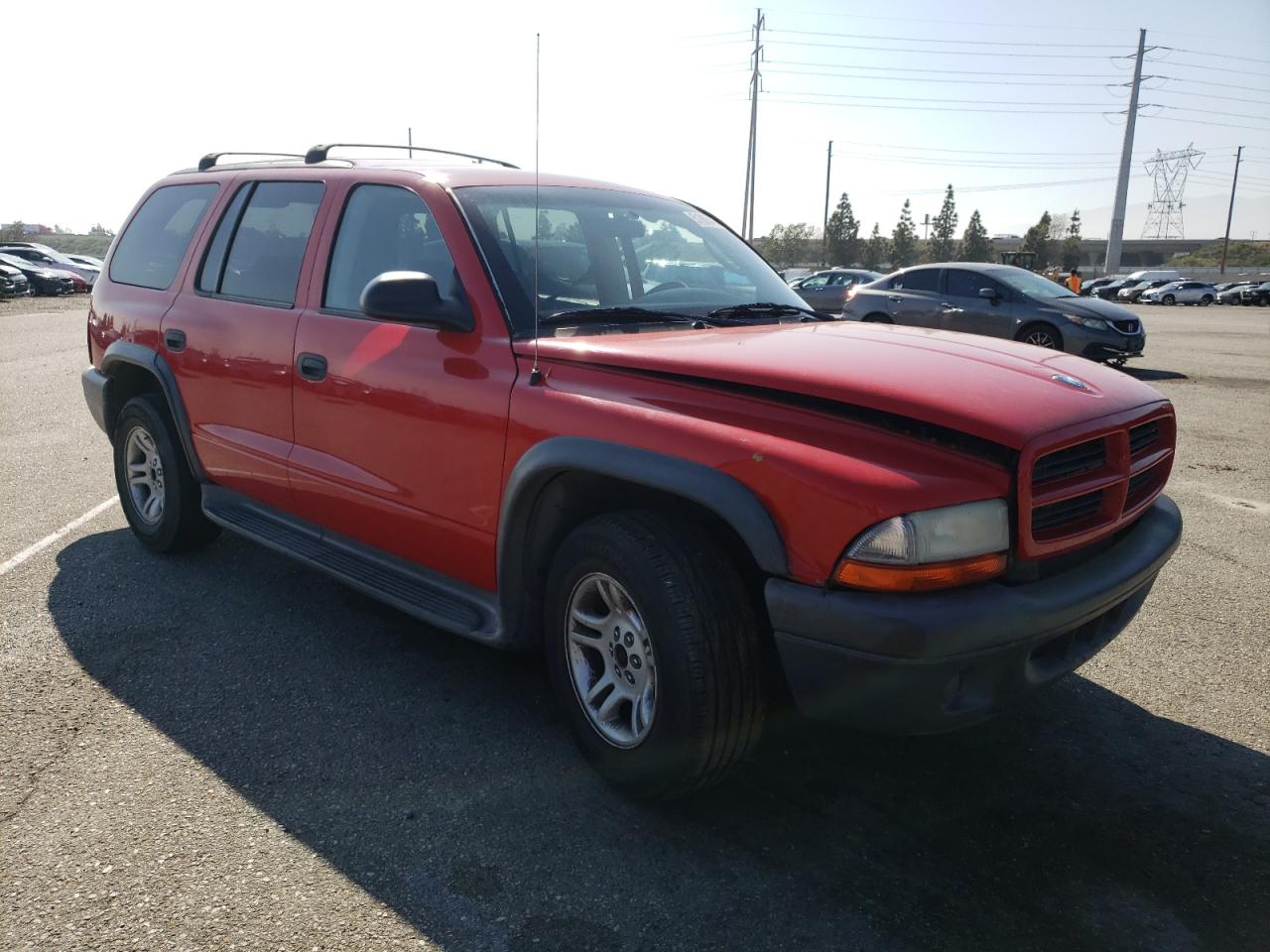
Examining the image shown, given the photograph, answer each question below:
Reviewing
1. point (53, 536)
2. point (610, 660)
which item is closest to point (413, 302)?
point (610, 660)

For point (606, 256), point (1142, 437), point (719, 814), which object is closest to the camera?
point (719, 814)

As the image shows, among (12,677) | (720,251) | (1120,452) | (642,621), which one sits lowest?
(12,677)

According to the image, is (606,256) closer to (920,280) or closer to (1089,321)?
(1089,321)

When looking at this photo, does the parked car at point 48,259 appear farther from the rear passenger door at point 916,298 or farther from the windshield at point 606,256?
the windshield at point 606,256

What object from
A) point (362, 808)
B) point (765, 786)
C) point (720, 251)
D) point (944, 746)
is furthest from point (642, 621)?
point (720, 251)

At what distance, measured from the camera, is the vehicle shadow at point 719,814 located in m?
2.34

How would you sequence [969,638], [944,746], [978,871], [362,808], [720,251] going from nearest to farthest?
[969,638] → [978,871] → [362,808] → [944,746] → [720,251]

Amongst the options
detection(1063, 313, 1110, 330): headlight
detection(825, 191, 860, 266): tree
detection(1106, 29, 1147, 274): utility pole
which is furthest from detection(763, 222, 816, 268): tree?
detection(1063, 313, 1110, 330): headlight

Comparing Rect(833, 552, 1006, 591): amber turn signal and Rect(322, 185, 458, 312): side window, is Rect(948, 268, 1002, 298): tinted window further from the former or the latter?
Rect(833, 552, 1006, 591): amber turn signal

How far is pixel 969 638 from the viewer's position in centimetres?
223

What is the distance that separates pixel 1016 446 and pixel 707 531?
82 centimetres

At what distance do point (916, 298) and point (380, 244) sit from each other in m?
12.0

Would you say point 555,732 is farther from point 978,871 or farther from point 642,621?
point 978,871

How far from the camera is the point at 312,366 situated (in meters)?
3.63
